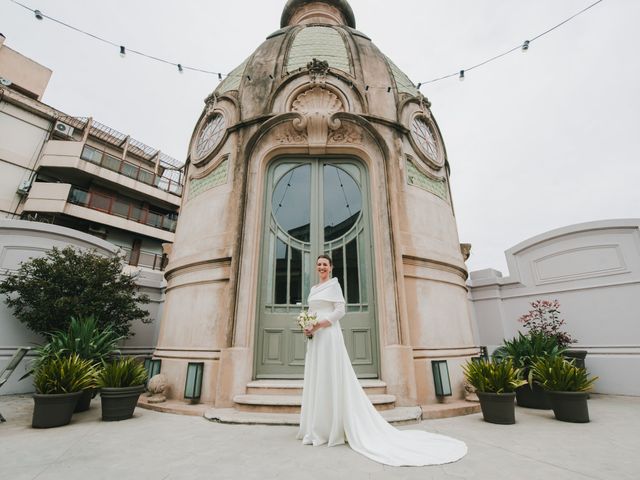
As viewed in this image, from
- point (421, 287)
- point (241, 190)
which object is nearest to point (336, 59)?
point (241, 190)

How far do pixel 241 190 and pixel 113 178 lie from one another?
76.1 ft

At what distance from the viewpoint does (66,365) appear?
4164mm

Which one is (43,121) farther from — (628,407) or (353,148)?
(628,407)

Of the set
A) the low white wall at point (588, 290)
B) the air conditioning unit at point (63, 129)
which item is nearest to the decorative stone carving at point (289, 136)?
the low white wall at point (588, 290)

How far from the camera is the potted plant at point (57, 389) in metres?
3.91

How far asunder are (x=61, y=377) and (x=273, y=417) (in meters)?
2.95

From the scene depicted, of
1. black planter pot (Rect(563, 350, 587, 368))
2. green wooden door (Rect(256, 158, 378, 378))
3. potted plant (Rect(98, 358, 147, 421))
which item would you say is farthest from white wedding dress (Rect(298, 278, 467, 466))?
black planter pot (Rect(563, 350, 587, 368))

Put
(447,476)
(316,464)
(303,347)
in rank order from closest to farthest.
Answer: (447,476), (316,464), (303,347)

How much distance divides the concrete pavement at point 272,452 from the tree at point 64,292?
281 cm

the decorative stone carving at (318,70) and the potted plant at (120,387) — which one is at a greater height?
the decorative stone carving at (318,70)

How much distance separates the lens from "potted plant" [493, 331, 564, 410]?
496 cm

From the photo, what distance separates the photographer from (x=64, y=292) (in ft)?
22.3

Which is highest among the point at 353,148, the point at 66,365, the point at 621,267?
the point at 353,148

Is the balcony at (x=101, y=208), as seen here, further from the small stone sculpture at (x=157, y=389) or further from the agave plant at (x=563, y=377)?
the agave plant at (x=563, y=377)
